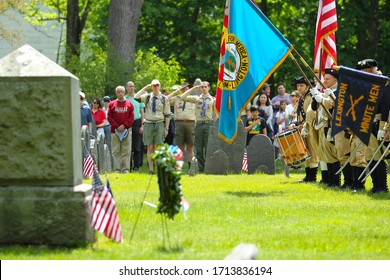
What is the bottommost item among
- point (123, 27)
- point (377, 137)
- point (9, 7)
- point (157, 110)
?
point (157, 110)

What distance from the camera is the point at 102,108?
29.5 m

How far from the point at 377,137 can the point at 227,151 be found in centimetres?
876

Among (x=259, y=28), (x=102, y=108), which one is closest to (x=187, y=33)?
(x=102, y=108)

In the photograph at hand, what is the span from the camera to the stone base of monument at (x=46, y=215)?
34.7 ft

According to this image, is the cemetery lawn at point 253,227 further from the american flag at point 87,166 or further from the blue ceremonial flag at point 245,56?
the american flag at point 87,166

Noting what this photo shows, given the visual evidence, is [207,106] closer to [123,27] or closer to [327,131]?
[327,131]

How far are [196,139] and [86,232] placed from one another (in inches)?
643

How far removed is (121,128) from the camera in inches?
994

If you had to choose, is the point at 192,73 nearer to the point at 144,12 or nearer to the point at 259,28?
the point at 144,12

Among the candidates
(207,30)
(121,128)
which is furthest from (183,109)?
(207,30)

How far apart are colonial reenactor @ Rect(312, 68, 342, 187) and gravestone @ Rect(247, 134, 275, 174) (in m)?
4.76

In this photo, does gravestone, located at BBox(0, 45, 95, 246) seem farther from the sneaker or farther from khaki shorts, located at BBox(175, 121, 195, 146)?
khaki shorts, located at BBox(175, 121, 195, 146)

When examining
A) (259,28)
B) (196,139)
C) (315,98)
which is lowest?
(196,139)

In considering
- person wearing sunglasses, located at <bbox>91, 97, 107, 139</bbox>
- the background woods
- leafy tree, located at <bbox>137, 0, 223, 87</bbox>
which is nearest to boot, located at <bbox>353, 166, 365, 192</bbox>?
person wearing sunglasses, located at <bbox>91, 97, 107, 139</bbox>
